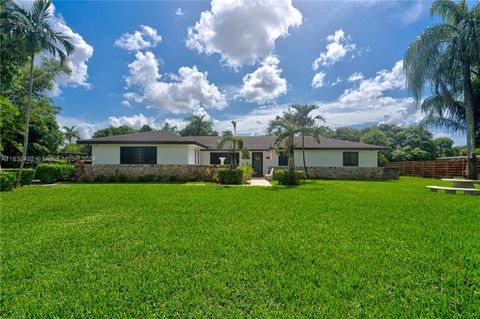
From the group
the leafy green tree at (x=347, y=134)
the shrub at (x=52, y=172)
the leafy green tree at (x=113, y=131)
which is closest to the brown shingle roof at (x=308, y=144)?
the shrub at (x=52, y=172)

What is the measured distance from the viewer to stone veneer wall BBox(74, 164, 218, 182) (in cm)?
1669

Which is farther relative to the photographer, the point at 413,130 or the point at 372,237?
the point at 413,130

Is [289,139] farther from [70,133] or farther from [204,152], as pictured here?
[70,133]

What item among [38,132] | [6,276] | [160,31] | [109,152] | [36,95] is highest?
[160,31]

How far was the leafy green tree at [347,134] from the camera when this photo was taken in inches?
1796

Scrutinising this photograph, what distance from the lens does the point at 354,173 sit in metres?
19.7

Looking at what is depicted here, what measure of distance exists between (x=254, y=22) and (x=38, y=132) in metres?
26.0

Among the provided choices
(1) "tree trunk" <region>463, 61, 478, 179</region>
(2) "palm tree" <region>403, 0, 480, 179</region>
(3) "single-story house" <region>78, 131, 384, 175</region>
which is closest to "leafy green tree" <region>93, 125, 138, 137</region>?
(3) "single-story house" <region>78, 131, 384, 175</region>

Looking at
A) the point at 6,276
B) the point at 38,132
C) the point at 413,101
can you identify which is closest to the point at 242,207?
the point at 6,276

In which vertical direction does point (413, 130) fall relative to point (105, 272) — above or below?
above

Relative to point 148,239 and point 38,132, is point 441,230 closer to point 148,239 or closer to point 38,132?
point 148,239

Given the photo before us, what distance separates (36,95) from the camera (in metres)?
22.7

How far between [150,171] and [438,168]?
25.3m

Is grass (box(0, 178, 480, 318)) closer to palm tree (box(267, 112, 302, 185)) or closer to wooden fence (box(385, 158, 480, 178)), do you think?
palm tree (box(267, 112, 302, 185))
